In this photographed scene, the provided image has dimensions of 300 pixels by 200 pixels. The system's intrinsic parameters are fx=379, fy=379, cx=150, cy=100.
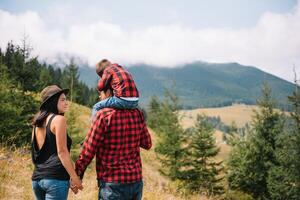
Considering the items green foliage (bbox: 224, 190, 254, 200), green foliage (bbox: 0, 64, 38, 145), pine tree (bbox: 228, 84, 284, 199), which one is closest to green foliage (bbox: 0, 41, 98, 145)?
green foliage (bbox: 0, 64, 38, 145)

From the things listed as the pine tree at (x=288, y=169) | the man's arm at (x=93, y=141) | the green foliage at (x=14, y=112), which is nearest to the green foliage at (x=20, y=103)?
the green foliage at (x=14, y=112)

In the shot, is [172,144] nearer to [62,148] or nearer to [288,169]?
[288,169]

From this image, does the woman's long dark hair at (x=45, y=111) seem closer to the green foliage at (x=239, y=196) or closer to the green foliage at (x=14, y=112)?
the green foliage at (x=14, y=112)

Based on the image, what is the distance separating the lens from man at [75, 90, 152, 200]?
4.29m

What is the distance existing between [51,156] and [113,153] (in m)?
0.76

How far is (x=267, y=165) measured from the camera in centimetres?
2575

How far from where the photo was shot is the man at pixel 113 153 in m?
4.29

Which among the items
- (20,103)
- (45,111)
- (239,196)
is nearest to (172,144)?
(239,196)

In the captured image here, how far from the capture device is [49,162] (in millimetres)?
4449

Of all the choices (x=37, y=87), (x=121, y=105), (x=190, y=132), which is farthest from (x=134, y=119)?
(x=190, y=132)

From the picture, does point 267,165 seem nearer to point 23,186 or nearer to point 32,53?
point 32,53

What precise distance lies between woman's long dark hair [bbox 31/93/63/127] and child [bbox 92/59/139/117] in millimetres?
533

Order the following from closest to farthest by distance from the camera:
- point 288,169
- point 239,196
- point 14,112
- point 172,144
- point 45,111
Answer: point 45,111 → point 14,112 → point 288,169 → point 239,196 → point 172,144

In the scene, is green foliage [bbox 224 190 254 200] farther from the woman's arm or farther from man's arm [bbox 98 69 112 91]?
man's arm [bbox 98 69 112 91]
